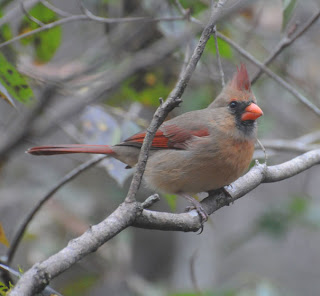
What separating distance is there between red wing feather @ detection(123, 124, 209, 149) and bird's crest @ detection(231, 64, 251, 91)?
0.32 m

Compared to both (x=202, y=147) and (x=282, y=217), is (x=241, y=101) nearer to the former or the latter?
(x=202, y=147)

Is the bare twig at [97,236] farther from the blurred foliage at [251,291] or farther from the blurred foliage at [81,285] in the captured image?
the blurred foliage at [81,285]

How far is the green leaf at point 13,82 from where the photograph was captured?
96.3 inches

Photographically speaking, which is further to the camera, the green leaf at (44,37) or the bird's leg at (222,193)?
the green leaf at (44,37)

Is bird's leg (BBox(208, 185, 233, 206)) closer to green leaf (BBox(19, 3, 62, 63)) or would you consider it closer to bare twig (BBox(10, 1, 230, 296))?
bare twig (BBox(10, 1, 230, 296))

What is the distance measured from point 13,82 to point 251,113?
134 cm

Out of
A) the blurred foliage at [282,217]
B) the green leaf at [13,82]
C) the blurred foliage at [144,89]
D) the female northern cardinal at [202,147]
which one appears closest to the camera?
the green leaf at [13,82]

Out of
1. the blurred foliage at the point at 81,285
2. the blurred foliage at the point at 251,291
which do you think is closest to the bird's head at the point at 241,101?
the blurred foliage at the point at 251,291

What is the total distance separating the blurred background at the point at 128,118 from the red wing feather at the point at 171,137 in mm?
74

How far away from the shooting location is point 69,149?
2.89m

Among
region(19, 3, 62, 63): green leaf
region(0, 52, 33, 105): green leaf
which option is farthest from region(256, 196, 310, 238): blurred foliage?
region(0, 52, 33, 105): green leaf

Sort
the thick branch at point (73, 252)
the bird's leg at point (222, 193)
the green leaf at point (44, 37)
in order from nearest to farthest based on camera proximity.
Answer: the thick branch at point (73, 252), the bird's leg at point (222, 193), the green leaf at point (44, 37)

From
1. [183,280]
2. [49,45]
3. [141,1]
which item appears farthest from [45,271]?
[183,280]

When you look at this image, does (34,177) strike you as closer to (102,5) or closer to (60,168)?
(60,168)
